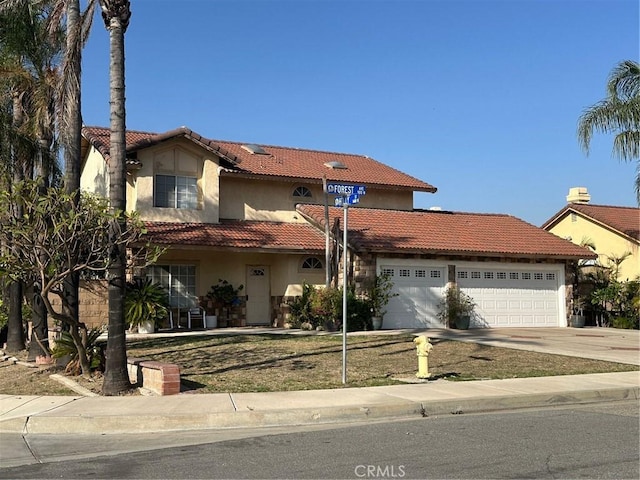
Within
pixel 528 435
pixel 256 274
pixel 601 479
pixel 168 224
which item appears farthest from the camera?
pixel 256 274

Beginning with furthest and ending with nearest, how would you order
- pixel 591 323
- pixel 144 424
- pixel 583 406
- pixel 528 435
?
pixel 591 323, pixel 583 406, pixel 144 424, pixel 528 435

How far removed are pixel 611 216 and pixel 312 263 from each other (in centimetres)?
1615

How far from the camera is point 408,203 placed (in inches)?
1132

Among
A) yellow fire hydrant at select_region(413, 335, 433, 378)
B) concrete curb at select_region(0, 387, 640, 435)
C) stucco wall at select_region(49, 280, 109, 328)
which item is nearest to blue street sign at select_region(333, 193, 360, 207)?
yellow fire hydrant at select_region(413, 335, 433, 378)

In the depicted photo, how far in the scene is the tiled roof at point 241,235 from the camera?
21.7 meters

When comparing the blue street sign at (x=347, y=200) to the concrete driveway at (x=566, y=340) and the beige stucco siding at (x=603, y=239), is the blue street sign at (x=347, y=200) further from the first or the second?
the beige stucco siding at (x=603, y=239)

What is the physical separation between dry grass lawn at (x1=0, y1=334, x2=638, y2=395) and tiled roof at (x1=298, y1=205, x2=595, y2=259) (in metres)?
5.34

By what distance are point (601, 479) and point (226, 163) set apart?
19733 mm

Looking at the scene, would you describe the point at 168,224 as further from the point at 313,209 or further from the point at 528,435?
the point at 528,435

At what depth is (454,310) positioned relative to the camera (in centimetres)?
2348

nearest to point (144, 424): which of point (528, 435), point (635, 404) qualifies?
point (528, 435)

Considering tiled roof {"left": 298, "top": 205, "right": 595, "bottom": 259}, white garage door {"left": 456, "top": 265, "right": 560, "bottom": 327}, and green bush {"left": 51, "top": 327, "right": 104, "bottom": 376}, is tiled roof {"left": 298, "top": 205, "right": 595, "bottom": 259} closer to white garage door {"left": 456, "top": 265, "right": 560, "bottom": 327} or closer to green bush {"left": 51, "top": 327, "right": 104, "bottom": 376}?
white garage door {"left": 456, "top": 265, "right": 560, "bottom": 327}

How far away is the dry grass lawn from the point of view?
11781 mm

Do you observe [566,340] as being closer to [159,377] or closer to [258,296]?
[258,296]
